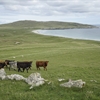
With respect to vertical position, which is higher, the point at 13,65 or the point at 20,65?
the point at 20,65

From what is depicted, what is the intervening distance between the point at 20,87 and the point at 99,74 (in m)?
10.9

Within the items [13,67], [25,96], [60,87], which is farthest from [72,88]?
[13,67]

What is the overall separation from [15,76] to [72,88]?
21.5 feet

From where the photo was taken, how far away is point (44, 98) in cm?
1431

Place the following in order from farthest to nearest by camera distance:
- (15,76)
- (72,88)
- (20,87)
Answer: (15,76) → (20,87) → (72,88)

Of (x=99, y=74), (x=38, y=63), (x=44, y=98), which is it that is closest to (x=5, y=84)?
(x=44, y=98)

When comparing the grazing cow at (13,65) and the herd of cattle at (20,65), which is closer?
the herd of cattle at (20,65)

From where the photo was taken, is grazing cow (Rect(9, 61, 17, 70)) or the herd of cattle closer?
the herd of cattle

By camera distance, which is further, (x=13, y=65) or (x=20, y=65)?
(x=13, y=65)

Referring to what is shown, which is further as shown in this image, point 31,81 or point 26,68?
point 26,68

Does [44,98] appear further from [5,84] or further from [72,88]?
[5,84]

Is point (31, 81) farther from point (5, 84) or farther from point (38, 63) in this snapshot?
Result: point (38, 63)

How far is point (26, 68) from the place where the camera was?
25406mm

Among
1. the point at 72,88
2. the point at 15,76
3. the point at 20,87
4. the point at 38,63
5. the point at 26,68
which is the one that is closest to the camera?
the point at 72,88
